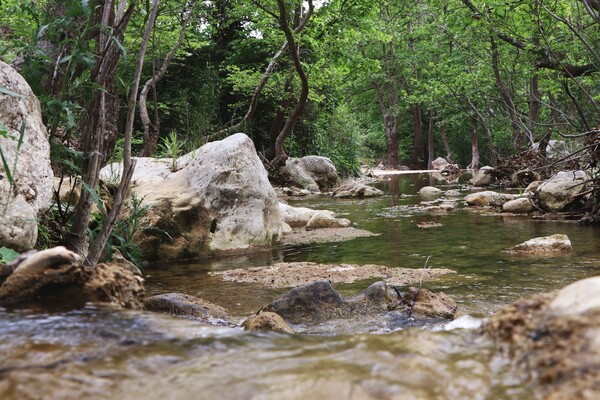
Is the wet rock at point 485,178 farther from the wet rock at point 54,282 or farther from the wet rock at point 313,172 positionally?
the wet rock at point 54,282

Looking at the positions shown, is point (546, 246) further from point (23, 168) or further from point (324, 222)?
point (23, 168)

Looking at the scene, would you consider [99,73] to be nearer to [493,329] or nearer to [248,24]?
[493,329]

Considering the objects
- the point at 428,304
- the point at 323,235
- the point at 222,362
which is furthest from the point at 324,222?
the point at 222,362

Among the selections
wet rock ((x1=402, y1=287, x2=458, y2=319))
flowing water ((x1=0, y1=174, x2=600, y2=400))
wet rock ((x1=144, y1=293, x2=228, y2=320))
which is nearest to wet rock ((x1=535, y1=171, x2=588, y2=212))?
wet rock ((x1=402, y1=287, x2=458, y2=319))

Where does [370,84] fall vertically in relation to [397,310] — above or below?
above

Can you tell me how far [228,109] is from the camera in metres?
17.2

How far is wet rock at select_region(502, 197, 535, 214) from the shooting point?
9.91 m

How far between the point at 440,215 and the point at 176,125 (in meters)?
9.48

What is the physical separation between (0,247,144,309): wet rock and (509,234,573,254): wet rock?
16.6 feet

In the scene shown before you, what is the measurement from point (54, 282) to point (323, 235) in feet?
20.4

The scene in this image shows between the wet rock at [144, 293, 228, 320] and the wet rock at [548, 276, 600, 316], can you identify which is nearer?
the wet rock at [548, 276, 600, 316]

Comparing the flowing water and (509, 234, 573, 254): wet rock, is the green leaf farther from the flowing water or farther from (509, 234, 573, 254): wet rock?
(509, 234, 573, 254): wet rock

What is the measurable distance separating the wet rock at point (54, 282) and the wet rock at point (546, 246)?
5.05 m

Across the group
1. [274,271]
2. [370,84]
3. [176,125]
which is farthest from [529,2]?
[370,84]
